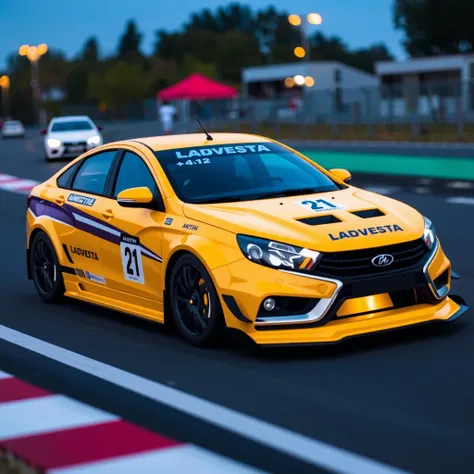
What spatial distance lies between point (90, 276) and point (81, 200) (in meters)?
0.64

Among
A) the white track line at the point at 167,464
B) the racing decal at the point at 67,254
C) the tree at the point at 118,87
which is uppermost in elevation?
the racing decal at the point at 67,254

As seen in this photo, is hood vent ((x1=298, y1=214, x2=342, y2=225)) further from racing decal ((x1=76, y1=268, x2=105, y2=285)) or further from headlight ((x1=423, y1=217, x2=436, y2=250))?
racing decal ((x1=76, y1=268, x2=105, y2=285))

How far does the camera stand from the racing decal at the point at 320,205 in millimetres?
7594

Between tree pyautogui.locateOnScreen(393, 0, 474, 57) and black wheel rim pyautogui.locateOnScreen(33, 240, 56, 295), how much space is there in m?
84.9

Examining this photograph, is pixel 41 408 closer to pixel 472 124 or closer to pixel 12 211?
pixel 12 211

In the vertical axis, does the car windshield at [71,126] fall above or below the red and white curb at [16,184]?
above

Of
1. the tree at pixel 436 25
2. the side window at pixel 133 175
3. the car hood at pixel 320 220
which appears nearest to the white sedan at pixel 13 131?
the tree at pixel 436 25

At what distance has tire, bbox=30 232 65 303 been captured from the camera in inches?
376

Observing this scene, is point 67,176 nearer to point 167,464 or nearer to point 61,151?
point 167,464

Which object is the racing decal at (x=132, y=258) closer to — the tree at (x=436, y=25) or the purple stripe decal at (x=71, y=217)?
the purple stripe decal at (x=71, y=217)

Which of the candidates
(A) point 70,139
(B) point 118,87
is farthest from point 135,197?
(B) point 118,87

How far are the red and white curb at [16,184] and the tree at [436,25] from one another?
70.1 meters

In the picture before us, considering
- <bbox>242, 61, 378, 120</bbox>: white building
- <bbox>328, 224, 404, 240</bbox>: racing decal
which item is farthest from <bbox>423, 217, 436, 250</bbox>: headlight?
<bbox>242, 61, 378, 120</bbox>: white building

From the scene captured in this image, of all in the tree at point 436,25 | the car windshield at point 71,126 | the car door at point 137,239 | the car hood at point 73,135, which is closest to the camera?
the car door at point 137,239
